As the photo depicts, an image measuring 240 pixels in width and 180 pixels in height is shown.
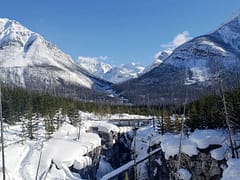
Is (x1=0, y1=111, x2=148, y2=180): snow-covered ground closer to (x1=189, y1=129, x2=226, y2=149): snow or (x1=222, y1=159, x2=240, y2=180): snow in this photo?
(x1=189, y1=129, x2=226, y2=149): snow

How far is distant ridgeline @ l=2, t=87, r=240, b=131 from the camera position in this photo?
46306mm

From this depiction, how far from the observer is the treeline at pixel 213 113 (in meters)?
43.4

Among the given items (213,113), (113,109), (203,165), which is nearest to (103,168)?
(213,113)

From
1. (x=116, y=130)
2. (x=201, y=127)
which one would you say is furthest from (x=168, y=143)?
(x=116, y=130)

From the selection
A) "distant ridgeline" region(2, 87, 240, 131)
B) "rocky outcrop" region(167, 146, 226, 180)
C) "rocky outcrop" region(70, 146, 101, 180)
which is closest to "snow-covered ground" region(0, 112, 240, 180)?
"rocky outcrop" region(167, 146, 226, 180)

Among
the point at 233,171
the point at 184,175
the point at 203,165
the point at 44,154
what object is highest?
the point at 233,171

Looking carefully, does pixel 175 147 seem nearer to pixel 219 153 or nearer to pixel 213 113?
pixel 219 153

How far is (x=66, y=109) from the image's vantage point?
94438 millimetres

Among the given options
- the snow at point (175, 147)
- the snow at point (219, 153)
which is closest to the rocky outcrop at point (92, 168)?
the snow at point (175, 147)

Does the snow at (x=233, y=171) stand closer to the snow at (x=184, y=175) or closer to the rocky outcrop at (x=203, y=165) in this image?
the rocky outcrop at (x=203, y=165)

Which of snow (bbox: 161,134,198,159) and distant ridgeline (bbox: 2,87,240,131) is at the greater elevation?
distant ridgeline (bbox: 2,87,240,131)

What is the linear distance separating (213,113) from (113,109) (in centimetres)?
9241

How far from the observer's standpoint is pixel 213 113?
49.2 m

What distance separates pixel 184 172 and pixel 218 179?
4.54m
